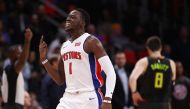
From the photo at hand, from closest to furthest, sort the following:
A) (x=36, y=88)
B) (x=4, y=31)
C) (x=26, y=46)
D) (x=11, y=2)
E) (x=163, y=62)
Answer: (x=26, y=46)
(x=163, y=62)
(x=36, y=88)
(x=4, y=31)
(x=11, y=2)

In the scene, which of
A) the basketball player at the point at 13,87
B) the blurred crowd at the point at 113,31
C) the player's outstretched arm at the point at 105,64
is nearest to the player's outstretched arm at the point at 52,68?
the player's outstretched arm at the point at 105,64

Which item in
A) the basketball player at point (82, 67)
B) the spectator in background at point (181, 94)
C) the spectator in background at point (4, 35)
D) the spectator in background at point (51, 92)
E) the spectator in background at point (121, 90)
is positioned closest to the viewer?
the basketball player at point (82, 67)

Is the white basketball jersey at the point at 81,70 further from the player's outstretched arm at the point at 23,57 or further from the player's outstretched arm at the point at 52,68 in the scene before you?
the player's outstretched arm at the point at 23,57

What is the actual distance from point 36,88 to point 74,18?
5973 mm

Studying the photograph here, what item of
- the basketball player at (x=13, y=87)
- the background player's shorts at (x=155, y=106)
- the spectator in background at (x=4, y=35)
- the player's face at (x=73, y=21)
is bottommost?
the background player's shorts at (x=155, y=106)

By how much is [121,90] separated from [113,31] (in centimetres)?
647

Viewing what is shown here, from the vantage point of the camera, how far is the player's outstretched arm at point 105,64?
7.05m

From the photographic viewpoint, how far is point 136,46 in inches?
677

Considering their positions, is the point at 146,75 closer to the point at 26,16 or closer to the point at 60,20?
the point at 26,16

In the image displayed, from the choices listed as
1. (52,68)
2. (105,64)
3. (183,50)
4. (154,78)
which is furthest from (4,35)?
(105,64)

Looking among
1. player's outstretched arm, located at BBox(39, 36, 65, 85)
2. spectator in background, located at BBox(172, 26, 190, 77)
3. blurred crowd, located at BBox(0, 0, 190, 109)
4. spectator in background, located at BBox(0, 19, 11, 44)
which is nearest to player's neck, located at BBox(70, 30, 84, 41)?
player's outstretched arm, located at BBox(39, 36, 65, 85)

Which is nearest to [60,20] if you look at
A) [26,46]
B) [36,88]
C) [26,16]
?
[26,16]

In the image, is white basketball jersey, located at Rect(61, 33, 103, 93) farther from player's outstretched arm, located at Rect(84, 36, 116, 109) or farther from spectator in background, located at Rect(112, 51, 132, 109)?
spectator in background, located at Rect(112, 51, 132, 109)

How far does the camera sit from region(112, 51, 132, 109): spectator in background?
11172 millimetres
